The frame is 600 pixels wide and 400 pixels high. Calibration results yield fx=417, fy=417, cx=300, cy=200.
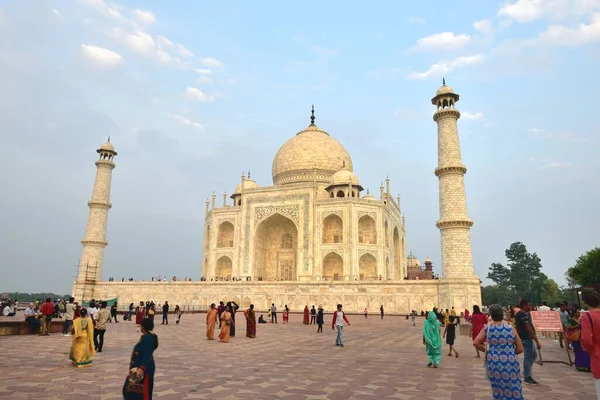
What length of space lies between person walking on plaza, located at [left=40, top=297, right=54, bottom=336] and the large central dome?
26690mm

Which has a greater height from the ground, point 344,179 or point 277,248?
point 344,179

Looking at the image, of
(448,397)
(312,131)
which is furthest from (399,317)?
(312,131)

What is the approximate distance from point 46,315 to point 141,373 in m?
10.7

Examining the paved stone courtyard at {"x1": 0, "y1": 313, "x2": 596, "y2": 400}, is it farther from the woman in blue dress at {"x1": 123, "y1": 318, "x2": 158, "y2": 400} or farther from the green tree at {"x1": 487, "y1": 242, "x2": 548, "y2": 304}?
the green tree at {"x1": 487, "y1": 242, "x2": 548, "y2": 304}

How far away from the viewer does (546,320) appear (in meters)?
8.98

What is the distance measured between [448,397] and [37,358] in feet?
23.7

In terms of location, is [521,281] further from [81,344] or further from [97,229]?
[81,344]

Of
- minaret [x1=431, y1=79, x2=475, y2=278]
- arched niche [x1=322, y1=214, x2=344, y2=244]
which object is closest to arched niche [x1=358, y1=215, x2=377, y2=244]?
arched niche [x1=322, y1=214, x2=344, y2=244]

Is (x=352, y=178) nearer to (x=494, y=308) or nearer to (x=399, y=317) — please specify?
(x=399, y=317)

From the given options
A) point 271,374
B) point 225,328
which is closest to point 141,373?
point 271,374

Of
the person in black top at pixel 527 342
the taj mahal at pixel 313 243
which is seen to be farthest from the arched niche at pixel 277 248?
the person in black top at pixel 527 342

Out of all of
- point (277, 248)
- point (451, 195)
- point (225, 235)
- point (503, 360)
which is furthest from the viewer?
point (225, 235)

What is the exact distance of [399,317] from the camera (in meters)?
22.9

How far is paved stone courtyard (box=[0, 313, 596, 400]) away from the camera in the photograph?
5238 mm
